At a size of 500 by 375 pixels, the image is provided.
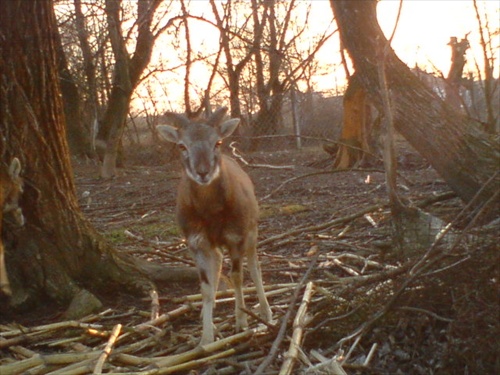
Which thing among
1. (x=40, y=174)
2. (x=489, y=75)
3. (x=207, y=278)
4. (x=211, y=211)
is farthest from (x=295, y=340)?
(x=489, y=75)

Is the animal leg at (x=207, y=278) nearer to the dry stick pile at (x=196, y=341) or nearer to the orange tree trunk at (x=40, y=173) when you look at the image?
the dry stick pile at (x=196, y=341)

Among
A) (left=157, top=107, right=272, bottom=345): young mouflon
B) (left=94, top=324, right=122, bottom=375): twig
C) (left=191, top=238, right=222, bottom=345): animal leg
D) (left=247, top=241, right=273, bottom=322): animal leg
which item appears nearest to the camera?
(left=94, top=324, right=122, bottom=375): twig

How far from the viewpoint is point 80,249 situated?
586 cm

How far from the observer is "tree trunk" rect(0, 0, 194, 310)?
5.36 m

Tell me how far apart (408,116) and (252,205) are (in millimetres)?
2006

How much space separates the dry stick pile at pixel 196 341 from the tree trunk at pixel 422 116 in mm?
1959

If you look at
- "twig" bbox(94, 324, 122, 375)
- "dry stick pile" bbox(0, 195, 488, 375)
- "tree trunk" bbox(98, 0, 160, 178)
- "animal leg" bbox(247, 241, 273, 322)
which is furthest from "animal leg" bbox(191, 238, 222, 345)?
"tree trunk" bbox(98, 0, 160, 178)

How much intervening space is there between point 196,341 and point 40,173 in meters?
1.78

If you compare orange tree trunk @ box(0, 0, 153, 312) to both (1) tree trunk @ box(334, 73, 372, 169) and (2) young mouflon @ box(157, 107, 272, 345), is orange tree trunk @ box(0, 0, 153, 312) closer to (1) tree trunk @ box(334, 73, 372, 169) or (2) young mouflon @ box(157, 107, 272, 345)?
(2) young mouflon @ box(157, 107, 272, 345)

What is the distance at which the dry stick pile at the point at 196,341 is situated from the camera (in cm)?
416

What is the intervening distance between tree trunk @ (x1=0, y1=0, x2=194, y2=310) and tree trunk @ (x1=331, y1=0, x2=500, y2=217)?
8.56ft

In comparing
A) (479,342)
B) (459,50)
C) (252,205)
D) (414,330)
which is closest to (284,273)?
(252,205)

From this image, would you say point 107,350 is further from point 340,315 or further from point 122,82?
point 122,82

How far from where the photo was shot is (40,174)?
5590 millimetres
